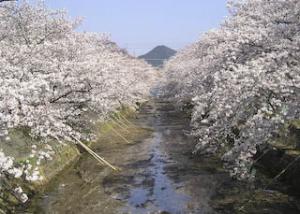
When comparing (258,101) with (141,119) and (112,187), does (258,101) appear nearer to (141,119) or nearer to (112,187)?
(112,187)

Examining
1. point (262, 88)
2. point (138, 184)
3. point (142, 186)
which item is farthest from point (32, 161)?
point (262, 88)

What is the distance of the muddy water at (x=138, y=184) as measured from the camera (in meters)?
19.7

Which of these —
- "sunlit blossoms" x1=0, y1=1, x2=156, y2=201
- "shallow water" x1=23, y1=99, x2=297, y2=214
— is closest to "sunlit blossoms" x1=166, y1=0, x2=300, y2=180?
"shallow water" x1=23, y1=99, x2=297, y2=214

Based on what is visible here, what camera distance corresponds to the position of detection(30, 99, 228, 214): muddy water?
64.5 ft

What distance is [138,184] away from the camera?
23641mm

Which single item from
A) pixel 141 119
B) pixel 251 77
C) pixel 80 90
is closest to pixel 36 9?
pixel 80 90

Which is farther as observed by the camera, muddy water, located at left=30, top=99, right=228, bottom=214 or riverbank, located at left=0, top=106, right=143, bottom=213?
muddy water, located at left=30, top=99, right=228, bottom=214

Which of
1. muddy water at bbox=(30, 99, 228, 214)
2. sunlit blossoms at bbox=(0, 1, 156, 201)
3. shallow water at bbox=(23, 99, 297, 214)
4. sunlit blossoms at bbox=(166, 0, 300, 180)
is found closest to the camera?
sunlit blossoms at bbox=(166, 0, 300, 180)

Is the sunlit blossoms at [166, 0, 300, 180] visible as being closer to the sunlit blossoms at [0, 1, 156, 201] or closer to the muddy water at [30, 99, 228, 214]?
the muddy water at [30, 99, 228, 214]

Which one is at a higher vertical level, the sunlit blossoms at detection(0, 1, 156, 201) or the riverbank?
the sunlit blossoms at detection(0, 1, 156, 201)

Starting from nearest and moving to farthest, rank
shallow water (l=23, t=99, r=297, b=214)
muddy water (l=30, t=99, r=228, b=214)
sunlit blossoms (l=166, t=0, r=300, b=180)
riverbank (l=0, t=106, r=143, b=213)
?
sunlit blossoms (l=166, t=0, r=300, b=180) → riverbank (l=0, t=106, r=143, b=213) → shallow water (l=23, t=99, r=297, b=214) → muddy water (l=30, t=99, r=228, b=214)

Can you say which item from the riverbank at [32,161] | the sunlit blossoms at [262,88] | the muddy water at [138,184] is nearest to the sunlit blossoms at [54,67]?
the riverbank at [32,161]

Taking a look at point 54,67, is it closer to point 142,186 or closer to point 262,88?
point 142,186

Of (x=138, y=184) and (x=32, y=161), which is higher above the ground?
(x=32, y=161)
